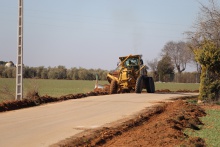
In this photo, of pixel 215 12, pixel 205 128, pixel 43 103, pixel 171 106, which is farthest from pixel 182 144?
pixel 215 12

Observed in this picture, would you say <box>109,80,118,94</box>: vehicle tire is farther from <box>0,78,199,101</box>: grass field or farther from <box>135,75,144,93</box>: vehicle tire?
<box>0,78,199,101</box>: grass field

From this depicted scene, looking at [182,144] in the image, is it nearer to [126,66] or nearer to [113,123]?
[113,123]

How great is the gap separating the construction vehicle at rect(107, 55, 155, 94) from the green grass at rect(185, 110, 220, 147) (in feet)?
43.8

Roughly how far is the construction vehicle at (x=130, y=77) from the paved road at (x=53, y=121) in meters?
9.44

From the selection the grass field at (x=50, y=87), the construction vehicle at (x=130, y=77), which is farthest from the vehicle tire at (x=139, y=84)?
the grass field at (x=50, y=87)

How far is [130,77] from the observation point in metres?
30.2

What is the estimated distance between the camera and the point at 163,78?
86.8m

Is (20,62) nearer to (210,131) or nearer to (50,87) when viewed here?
(210,131)

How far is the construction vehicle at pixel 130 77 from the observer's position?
98.8 feet

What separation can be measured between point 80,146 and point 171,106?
419 inches

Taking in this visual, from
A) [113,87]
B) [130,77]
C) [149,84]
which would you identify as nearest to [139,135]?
[130,77]

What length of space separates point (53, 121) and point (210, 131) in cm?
551

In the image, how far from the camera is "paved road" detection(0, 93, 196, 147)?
35.9ft

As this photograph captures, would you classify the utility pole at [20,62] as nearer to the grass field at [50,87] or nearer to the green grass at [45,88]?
the grass field at [50,87]
